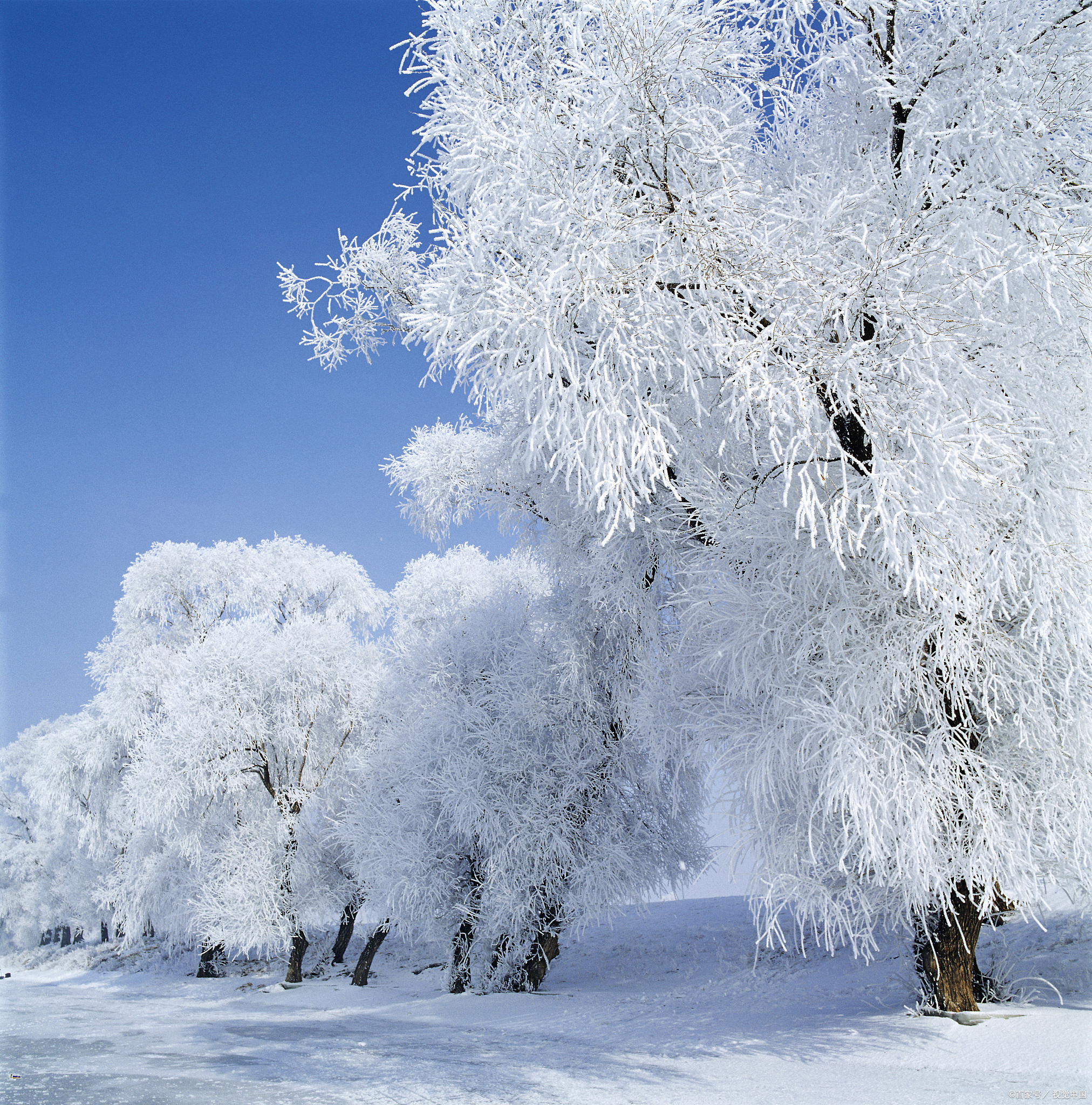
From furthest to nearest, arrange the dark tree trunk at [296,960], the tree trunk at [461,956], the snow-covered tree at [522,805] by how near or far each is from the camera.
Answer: the dark tree trunk at [296,960] → the tree trunk at [461,956] → the snow-covered tree at [522,805]

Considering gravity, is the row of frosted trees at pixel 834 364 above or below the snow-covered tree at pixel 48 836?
above

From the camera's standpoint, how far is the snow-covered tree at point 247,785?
1342 centimetres

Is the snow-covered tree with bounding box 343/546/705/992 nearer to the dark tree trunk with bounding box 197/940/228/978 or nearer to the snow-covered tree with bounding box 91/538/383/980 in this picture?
the snow-covered tree with bounding box 91/538/383/980

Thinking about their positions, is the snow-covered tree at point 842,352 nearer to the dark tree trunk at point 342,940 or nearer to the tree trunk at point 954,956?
the tree trunk at point 954,956

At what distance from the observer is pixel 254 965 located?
1773 cm

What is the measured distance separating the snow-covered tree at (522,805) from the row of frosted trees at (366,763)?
35 mm

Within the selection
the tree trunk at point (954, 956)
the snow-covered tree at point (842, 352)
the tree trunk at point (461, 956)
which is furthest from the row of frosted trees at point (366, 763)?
the tree trunk at point (954, 956)

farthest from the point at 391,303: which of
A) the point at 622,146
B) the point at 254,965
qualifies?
the point at 254,965

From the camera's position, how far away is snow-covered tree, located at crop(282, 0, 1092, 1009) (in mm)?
4246

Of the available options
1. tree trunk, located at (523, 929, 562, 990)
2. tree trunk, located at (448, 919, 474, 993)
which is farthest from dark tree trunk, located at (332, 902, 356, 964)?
tree trunk, located at (523, 929, 562, 990)

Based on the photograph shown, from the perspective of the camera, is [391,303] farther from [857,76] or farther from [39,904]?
[39,904]

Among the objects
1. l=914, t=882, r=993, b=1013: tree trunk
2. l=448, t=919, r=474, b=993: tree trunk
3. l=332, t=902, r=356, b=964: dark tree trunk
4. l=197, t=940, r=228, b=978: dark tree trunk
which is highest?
l=914, t=882, r=993, b=1013: tree trunk

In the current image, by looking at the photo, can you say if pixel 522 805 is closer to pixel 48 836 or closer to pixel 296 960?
pixel 296 960

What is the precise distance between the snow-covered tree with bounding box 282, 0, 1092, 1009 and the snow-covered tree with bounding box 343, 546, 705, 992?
4254 millimetres
